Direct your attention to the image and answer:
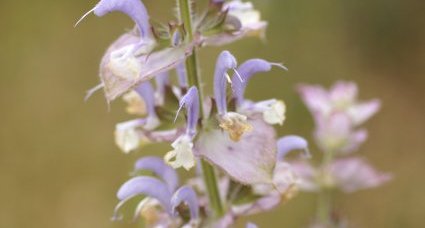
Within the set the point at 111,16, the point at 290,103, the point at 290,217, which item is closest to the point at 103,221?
the point at 290,217

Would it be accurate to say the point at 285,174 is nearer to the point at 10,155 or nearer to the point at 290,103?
the point at 290,103

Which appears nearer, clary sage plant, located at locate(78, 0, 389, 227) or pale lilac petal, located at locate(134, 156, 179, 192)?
clary sage plant, located at locate(78, 0, 389, 227)

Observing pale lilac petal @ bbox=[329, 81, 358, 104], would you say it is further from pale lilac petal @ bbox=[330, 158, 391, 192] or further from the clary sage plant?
the clary sage plant

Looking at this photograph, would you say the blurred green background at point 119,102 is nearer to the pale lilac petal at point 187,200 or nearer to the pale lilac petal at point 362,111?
the pale lilac petal at point 362,111

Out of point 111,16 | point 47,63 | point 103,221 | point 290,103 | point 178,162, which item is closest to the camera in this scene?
point 178,162

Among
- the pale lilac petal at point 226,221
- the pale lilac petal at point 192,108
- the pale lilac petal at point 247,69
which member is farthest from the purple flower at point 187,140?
the pale lilac petal at point 226,221

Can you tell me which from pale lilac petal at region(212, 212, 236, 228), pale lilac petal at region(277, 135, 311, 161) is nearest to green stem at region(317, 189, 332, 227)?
pale lilac petal at region(277, 135, 311, 161)

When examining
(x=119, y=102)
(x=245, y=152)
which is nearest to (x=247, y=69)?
(x=245, y=152)

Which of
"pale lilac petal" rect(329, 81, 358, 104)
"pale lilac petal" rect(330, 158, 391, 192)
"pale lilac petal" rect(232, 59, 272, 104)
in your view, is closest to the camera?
"pale lilac petal" rect(232, 59, 272, 104)

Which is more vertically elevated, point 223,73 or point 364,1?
point 223,73
